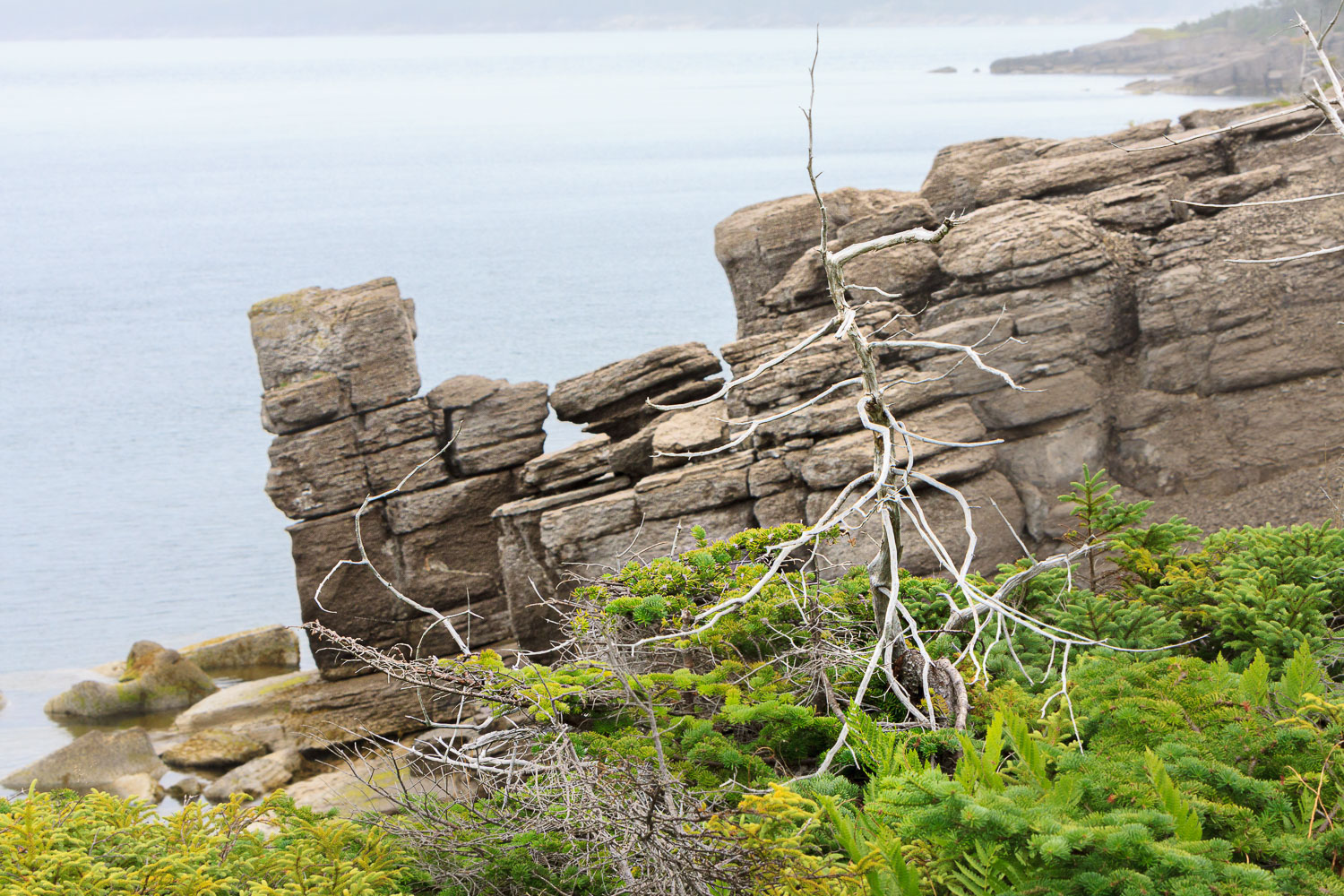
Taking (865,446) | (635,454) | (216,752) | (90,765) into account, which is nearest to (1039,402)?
(865,446)

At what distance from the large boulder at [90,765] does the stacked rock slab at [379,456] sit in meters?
3.43

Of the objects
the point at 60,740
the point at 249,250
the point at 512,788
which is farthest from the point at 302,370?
the point at 249,250

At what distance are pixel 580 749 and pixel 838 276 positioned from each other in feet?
12.4

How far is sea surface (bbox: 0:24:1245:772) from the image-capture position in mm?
31469

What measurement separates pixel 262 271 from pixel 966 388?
58479mm

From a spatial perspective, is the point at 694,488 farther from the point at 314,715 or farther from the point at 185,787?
the point at 185,787

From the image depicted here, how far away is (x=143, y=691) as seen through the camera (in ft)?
75.9

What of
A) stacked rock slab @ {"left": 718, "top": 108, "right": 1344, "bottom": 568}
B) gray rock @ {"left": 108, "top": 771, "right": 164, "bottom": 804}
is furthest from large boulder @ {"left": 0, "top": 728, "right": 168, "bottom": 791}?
stacked rock slab @ {"left": 718, "top": 108, "right": 1344, "bottom": 568}

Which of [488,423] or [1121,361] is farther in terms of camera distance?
[488,423]

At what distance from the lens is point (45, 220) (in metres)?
89.4

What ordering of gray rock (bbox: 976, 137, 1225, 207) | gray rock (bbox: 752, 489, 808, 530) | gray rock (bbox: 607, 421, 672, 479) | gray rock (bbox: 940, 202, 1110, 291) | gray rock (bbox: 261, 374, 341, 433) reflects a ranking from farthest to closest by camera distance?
gray rock (bbox: 261, 374, 341, 433), gray rock (bbox: 976, 137, 1225, 207), gray rock (bbox: 607, 421, 672, 479), gray rock (bbox: 940, 202, 1110, 291), gray rock (bbox: 752, 489, 808, 530)

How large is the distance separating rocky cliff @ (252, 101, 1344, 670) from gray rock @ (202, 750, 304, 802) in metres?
2.98

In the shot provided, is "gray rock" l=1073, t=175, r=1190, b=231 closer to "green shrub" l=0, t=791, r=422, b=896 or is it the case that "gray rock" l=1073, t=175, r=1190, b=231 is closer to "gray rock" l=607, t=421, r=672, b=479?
"gray rock" l=607, t=421, r=672, b=479

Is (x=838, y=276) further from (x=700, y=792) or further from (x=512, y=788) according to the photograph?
(x=512, y=788)
